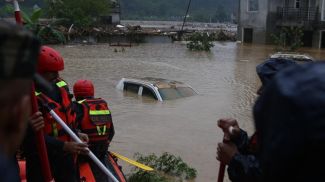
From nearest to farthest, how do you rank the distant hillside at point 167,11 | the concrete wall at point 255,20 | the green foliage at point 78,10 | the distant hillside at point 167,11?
the concrete wall at point 255,20 → the green foliage at point 78,10 → the distant hillside at point 167,11 → the distant hillside at point 167,11

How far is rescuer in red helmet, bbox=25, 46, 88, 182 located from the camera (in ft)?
12.0

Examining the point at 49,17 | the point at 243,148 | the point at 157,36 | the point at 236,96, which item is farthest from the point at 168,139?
the point at 49,17

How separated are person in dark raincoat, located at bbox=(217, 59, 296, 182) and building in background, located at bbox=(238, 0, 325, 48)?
1526 inches

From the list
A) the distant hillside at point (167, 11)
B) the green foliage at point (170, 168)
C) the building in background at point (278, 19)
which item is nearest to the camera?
the green foliage at point (170, 168)

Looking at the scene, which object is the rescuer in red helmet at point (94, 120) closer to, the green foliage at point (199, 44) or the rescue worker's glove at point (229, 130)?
the rescue worker's glove at point (229, 130)

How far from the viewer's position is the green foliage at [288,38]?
37506 mm

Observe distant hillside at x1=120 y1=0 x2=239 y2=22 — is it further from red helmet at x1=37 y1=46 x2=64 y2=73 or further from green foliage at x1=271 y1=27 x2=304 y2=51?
red helmet at x1=37 y1=46 x2=64 y2=73

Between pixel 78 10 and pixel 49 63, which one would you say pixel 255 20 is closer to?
pixel 78 10

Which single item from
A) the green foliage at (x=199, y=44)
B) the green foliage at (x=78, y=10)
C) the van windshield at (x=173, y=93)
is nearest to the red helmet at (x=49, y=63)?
the van windshield at (x=173, y=93)

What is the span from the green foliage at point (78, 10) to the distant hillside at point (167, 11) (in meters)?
84.2

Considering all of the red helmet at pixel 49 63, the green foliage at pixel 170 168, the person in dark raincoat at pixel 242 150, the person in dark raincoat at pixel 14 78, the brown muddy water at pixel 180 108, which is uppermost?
the person in dark raincoat at pixel 14 78

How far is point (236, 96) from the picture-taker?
17.1m

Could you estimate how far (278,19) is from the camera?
1665 inches

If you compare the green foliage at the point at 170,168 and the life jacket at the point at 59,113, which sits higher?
the life jacket at the point at 59,113
